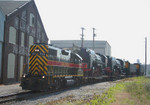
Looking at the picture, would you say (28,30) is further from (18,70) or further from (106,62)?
(106,62)

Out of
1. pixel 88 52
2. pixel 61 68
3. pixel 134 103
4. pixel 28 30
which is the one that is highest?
pixel 28 30

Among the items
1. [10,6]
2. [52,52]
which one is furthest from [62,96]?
[10,6]

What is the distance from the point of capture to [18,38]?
28.1m

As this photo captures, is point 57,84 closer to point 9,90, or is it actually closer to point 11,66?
point 9,90

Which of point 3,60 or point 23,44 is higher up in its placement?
point 23,44

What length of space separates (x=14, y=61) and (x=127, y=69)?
31.6 m

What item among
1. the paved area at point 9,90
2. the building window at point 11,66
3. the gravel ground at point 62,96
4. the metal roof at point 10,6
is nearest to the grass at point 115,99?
the gravel ground at point 62,96

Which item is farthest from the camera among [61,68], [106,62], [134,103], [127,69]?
[127,69]

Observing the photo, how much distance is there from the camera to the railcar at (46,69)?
15.2 meters

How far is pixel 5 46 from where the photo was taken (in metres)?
24.7

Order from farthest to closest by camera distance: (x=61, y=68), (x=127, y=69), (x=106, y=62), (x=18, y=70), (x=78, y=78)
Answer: (x=127, y=69), (x=106, y=62), (x=18, y=70), (x=78, y=78), (x=61, y=68)

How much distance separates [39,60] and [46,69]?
3.15 ft

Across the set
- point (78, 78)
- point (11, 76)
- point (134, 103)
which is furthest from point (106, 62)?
point (134, 103)

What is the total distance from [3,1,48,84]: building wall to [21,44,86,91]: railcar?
6.46m
